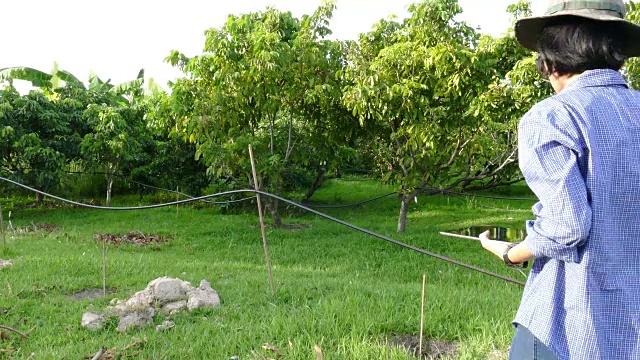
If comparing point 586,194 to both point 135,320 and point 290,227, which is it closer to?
point 135,320

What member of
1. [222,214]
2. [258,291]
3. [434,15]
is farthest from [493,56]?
[222,214]

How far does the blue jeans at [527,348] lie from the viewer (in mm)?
1424

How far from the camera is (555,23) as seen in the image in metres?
1.46

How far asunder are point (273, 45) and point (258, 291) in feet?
16.2

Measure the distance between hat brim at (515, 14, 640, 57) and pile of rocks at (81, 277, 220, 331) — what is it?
10.0 ft

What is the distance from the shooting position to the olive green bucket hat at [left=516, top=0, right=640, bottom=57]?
1404 mm

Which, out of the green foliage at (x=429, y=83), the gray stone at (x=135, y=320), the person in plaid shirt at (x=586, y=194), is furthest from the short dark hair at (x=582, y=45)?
the green foliage at (x=429, y=83)

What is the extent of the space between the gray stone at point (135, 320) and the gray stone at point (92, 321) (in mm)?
156

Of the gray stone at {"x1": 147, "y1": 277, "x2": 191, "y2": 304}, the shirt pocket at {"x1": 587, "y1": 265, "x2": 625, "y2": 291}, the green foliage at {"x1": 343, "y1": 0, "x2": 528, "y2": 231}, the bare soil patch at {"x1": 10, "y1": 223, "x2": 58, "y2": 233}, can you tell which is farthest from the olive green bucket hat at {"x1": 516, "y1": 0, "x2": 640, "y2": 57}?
the bare soil patch at {"x1": 10, "y1": 223, "x2": 58, "y2": 233}

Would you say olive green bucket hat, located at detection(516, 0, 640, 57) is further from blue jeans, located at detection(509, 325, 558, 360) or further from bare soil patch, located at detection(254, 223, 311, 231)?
bare soil patch, located at detection(254, 223, 311, 231)

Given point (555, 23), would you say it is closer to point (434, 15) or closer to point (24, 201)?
point (434, 15)

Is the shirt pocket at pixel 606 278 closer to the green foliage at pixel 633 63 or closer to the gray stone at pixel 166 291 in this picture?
the gray stone at pixel 166 291

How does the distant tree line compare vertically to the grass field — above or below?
above

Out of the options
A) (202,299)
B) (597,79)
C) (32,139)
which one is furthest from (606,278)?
(32,139)
